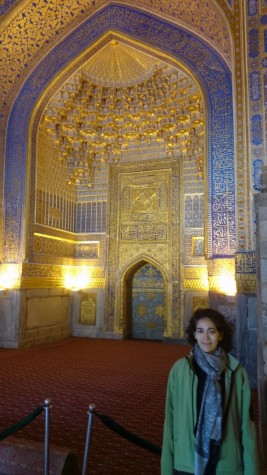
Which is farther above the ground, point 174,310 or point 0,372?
point 174,310

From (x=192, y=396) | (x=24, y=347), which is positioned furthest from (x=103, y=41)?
(x=192, y=396)

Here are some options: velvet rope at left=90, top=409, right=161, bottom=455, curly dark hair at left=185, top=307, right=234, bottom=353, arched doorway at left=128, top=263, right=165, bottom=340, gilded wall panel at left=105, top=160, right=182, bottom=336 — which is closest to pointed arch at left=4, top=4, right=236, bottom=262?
gilded wall panel at left=105, top=160, right=182, bottom=336

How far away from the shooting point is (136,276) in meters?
10.5

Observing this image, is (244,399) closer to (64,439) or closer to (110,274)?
(64,439)

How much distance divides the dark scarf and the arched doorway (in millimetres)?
8586

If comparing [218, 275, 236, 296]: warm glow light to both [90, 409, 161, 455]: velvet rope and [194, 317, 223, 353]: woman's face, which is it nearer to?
[90, 409, 161, 455]: velvet rope

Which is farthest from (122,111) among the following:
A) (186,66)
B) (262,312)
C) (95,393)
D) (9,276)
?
(262,312)

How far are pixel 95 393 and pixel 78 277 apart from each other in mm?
5721

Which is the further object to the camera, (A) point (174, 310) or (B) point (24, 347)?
(A) point (174, 310)

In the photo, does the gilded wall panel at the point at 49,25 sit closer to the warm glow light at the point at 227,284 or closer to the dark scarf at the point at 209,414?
the warm glow light at the point at 227,284

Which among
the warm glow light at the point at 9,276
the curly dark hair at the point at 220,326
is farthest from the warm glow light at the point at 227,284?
the curly dark hair at the point at 220,326

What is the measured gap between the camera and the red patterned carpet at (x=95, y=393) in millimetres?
3148

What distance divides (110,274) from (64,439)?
22.5ft

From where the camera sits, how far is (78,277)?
34.0 feet
